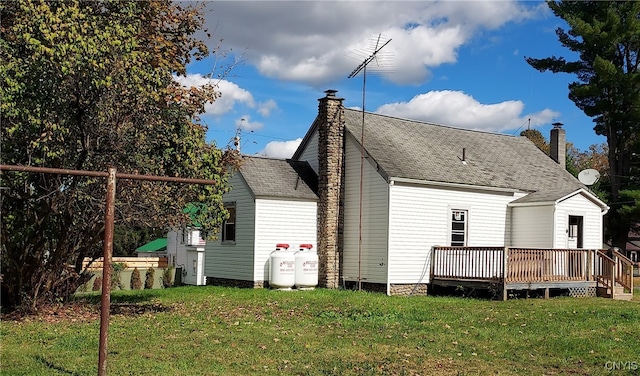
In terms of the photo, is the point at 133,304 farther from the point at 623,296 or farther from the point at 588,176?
the point at 588,176

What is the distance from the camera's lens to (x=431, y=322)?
44.7 feet

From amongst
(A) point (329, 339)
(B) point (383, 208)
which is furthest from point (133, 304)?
(B) point (383, 208)

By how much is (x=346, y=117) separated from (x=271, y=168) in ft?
10.5

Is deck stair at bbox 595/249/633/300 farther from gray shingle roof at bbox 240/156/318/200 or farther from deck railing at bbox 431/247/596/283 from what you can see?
gray shingle roof at bbox 240/156/318/200

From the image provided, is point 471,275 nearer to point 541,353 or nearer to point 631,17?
point 541,353

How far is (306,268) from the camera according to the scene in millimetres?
21047

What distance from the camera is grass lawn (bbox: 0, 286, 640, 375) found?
9148 millimetres

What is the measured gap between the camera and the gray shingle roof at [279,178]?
70.3ft

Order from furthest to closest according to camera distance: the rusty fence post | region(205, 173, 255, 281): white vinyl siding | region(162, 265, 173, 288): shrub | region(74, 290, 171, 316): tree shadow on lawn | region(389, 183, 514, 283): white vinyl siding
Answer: region(162, 265, 173, 288): shrub, region(205, 173, 255, 281): white vinyl siding, region(389, 183, 514, 283): white vinyl siding, region(74, 290, 171, 316): tree shadow on lawn, the rusty fence post

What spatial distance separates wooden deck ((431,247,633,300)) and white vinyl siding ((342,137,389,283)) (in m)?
1.97

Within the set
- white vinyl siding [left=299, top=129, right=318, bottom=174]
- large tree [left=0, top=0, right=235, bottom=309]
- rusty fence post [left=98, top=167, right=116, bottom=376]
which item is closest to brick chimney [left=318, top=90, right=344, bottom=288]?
white vinyl siding [left=299, top=129, right=318, bottom=174]

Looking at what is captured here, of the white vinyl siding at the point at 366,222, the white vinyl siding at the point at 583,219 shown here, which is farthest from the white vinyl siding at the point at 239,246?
the white vinyl siding at the point at 583,219

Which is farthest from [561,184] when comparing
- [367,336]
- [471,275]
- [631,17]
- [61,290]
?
[61,290]

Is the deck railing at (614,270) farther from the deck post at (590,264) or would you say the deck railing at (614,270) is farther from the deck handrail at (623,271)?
the deck post at (590,264)
